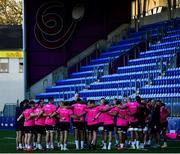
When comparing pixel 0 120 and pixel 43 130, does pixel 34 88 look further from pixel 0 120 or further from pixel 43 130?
pixel 43 130

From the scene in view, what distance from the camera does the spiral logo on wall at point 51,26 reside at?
5141 cm

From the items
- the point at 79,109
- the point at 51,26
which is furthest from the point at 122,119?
the point at 51,26

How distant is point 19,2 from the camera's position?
84000 mm

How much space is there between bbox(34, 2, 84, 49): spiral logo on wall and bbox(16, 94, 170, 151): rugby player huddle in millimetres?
20737

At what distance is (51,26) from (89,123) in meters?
22.0

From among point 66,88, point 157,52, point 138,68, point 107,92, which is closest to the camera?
point 107,92

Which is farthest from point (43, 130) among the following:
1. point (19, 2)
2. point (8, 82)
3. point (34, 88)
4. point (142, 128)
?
point (19, 2)

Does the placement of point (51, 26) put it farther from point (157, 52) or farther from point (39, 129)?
point (39, 129)

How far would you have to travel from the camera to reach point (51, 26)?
168ft

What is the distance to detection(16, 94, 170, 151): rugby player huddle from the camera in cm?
2972

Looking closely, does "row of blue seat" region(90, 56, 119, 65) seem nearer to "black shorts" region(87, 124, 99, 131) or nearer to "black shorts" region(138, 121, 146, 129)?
"black shorts" region(87, 124, 99, 131)

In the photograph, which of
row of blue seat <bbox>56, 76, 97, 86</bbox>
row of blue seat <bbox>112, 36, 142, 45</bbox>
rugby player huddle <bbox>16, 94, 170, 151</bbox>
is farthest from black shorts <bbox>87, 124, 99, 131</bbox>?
row of blue seat <bbox>112, 36, 142, 45</bbox>

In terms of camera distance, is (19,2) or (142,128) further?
(19,2)

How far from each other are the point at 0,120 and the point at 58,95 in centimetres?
712
